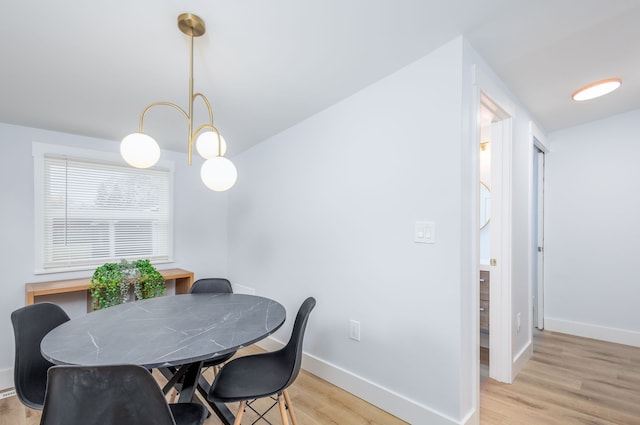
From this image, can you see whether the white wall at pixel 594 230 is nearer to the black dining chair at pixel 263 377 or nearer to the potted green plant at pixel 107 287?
the black dining chair at pixel 263 377

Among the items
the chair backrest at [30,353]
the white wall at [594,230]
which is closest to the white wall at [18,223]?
the chair backrest at [30,353]

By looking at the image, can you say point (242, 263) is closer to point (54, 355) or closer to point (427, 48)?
point (54, 355)

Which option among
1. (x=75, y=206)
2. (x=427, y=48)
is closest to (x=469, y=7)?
(x=427, y=48)

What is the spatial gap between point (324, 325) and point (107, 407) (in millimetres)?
1708

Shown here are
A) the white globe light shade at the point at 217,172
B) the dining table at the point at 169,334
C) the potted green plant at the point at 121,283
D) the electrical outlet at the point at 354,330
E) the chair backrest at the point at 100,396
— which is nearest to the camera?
the chair backrest at the point at 100,396

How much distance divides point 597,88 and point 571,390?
235cm

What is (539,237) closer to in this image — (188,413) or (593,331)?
(593,331)

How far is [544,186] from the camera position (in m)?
3.54

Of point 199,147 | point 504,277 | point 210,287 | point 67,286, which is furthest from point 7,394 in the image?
point 504,277

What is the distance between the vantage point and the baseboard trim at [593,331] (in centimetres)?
297

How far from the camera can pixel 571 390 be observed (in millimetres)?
2205

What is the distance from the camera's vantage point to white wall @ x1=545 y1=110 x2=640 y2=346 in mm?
2973

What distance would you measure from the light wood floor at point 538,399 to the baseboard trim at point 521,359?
0.04 meters

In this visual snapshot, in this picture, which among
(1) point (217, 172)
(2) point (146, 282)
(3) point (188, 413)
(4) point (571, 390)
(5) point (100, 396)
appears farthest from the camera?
(2) point (146, 282)
